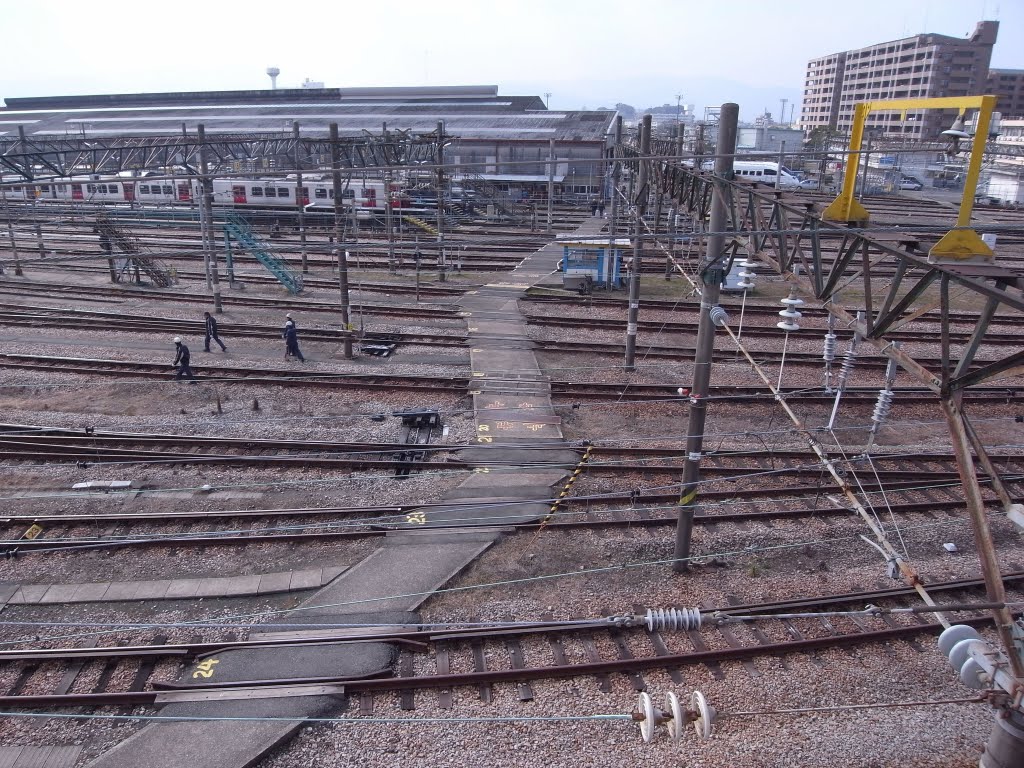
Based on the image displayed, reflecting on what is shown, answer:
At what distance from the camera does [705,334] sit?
826 cm

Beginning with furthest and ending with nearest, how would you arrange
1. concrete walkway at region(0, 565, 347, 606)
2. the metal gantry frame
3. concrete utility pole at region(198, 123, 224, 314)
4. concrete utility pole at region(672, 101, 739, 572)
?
concrete utility pole at region(198, 123, 224, 314) → concrete walkway at region(0, 565, 347, 606) → concrete utility pole at region(672, 101, 739, 572) → the metal gantry frame

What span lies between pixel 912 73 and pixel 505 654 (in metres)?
80.5

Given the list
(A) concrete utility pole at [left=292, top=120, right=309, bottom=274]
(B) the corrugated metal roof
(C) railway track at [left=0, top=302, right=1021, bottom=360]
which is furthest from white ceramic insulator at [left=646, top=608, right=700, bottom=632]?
(B) the corrugated metal roof

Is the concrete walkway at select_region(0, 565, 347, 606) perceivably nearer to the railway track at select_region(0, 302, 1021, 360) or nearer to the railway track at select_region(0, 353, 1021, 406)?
the railway track at select_region(0, 353, 1021, 406)

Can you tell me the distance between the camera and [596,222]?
36156 mm

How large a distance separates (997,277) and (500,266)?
22.5 meters

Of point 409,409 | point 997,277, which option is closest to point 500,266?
point 409,409

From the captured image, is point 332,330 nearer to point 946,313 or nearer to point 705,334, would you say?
point 705,334

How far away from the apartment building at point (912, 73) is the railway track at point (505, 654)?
6257 cm

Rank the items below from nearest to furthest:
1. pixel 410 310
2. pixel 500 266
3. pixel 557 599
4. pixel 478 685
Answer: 1. pixel 478 685
2. pixel 557 599
3. pixel 410 310
4. pixel 500 266

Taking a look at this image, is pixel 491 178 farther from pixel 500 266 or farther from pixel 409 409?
pixel 409 409

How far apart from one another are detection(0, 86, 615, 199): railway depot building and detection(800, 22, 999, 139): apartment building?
102 ft

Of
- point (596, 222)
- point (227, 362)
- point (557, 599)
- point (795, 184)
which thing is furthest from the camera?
point (795, 184)

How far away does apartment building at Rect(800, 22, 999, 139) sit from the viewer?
218ft
